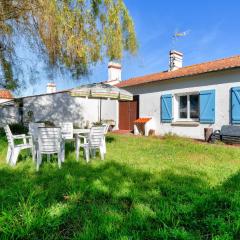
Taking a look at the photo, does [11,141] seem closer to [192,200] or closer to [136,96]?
[192,200]

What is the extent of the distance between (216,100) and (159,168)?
6.75 metres

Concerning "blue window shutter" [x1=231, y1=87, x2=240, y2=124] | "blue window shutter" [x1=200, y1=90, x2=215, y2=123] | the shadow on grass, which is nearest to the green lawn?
the shadow on grass

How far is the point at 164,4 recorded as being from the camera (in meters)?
10.8

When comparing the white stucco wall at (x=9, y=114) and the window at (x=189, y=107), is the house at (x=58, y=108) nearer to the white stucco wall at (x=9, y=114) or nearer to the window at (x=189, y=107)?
the white stucco wall at (x=9, y=114)

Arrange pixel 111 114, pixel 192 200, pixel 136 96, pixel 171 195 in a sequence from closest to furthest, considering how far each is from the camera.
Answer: pixel 192 200 < pixel 171 195 < pixel 136 96 < pixel 111 114

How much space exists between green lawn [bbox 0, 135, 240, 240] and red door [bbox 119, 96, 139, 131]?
9772mm

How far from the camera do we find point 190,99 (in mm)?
12430

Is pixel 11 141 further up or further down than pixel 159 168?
further up

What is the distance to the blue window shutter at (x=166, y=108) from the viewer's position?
12961 mm

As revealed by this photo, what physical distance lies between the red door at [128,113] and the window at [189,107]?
11.1 feet

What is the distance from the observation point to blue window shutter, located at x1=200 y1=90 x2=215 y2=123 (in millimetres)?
11031

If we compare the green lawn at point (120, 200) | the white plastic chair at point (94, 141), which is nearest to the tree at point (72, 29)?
the white plastic chair at point (94, 141)

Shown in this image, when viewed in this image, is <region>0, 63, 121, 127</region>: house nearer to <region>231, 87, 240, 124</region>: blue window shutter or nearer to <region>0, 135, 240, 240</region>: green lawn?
<region>231, 87, 240, 124</region>: blue window shutter

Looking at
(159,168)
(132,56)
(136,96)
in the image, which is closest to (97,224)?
(159,168)
